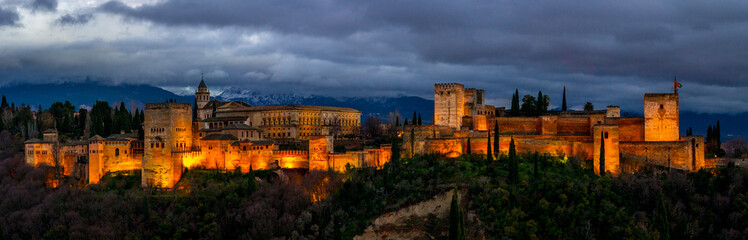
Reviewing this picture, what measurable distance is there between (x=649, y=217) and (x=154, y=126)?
3583cm

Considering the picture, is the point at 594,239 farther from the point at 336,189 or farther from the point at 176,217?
the point at 176,217

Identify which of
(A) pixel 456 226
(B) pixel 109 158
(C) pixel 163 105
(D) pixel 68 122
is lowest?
(A) pixel 456 226

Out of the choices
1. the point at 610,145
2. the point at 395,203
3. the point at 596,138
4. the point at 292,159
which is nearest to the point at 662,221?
the point at 610,145

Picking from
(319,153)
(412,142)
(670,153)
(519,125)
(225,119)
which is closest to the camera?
(670,153)

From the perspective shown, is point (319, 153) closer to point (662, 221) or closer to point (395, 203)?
point (395, 203)

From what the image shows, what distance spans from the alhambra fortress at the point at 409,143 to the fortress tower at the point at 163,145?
0.08 meters

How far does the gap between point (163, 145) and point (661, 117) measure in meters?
37.9

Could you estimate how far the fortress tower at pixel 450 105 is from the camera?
54.2 metres

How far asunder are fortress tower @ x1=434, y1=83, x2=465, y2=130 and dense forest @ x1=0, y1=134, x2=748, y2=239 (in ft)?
31.8

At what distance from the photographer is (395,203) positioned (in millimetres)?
39062

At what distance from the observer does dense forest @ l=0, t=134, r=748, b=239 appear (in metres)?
34.4

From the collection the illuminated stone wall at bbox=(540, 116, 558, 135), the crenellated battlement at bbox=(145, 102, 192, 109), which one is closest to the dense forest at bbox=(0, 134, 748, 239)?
the illuminated stone wall at bbox=(540, 116, 558, 135)

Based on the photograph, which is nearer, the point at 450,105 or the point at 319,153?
the point at 319,153

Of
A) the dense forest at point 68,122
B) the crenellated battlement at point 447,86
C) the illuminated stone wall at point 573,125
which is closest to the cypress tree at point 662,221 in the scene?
the illuminated stone wall at point 573,125
